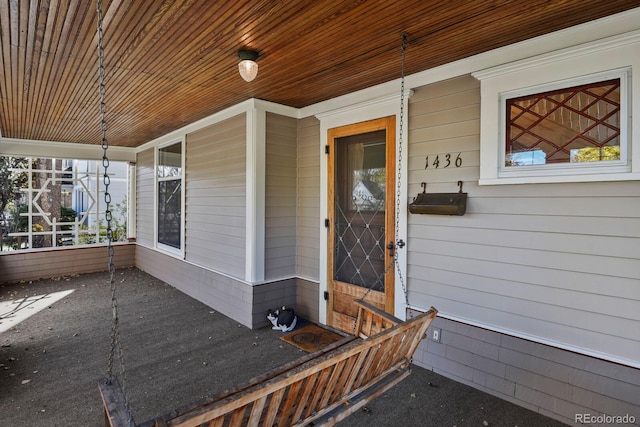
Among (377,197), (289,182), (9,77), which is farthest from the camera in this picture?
(289,182)

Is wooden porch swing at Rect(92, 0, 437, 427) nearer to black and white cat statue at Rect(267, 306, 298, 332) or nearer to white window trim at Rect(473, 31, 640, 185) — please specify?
white window trim at Rect(473, 31, 640, 185)

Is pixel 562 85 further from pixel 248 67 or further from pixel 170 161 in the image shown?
pixel 170 161

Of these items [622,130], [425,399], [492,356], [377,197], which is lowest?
[425,399]

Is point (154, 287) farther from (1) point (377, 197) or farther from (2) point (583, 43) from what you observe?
(2) point (583, 43)

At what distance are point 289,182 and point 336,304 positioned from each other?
5.37 feet

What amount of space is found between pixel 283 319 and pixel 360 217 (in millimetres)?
1506

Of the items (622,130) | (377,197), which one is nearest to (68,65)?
(377,197)

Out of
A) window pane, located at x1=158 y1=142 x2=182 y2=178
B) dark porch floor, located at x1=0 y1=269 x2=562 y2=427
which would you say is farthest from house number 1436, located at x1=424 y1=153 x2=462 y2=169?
window pane, located at x1=158 y1=142 x2=182 y2=178

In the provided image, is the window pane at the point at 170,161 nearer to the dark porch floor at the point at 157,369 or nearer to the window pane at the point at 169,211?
the window pane at the point at 169,211

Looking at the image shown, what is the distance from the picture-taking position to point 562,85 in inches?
91.8

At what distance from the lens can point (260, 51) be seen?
2.67m

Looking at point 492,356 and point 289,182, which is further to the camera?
point 289,182

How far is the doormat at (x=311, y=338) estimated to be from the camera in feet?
11.6

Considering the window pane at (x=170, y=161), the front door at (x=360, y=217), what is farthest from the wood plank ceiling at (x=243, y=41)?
the window pane at (x=170, y=161)
